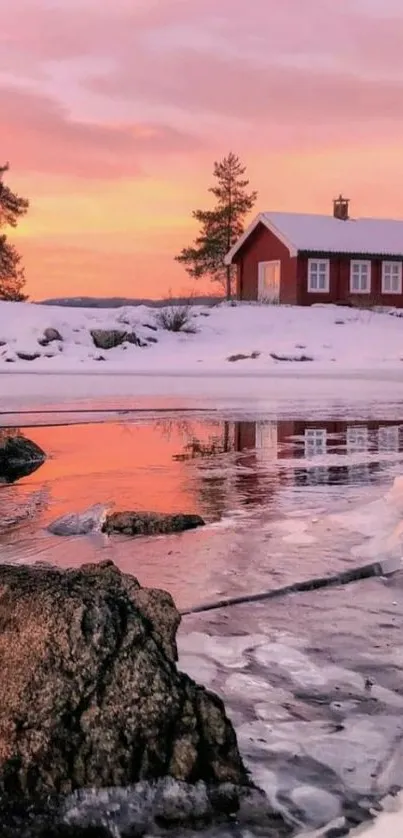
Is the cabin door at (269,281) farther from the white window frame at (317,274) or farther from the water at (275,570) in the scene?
the water at (275,570)

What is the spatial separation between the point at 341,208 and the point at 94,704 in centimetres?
4788

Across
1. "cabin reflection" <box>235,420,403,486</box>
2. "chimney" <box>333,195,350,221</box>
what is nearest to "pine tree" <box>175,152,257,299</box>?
"chimney" <box>333,195,350,221</box>

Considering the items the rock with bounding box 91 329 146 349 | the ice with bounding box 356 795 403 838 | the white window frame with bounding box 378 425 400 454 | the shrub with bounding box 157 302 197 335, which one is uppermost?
the shrub with bounding box 157 302 197 335

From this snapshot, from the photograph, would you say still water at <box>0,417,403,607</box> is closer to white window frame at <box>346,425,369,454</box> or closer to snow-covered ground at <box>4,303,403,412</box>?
white window frame at <box>346,425,369,454</box>

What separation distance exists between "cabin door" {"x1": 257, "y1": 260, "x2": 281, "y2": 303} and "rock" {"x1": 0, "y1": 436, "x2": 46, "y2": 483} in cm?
3493

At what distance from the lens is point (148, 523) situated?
6.44 meters

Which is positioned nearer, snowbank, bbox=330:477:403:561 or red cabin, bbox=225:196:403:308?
snowbank, bbox=330:477:403:561

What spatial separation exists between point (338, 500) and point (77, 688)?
4.91 m

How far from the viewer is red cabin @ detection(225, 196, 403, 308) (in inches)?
1730

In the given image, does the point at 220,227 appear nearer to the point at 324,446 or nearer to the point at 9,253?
the point at 9,253

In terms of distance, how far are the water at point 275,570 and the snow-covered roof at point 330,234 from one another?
3303cm

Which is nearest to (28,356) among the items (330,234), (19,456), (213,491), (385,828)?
(330,234)

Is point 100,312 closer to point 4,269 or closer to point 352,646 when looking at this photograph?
point 4,269

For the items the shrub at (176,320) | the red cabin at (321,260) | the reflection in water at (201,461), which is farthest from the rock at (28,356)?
the reflection in water at (201,461)
